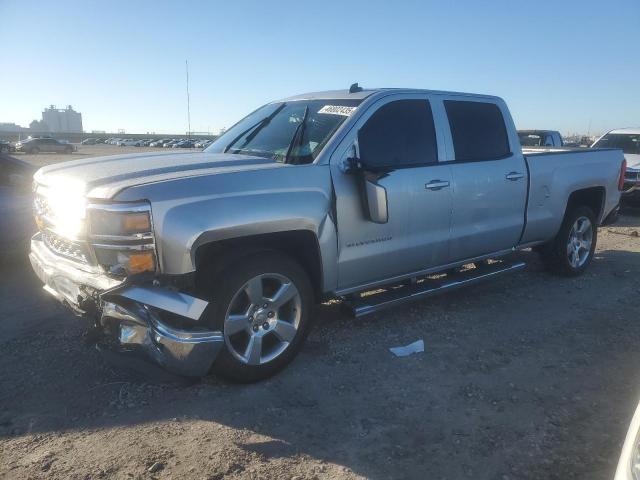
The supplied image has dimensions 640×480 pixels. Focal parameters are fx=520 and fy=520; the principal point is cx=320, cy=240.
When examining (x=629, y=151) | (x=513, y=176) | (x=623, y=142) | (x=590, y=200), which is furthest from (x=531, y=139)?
(x=513, y=176)

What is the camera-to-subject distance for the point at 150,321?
2.96m

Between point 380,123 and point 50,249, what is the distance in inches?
103

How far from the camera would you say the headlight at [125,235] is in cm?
289

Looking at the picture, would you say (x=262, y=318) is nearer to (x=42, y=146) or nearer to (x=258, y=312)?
(x=258, y=312)

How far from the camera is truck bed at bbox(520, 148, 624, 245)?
532cm

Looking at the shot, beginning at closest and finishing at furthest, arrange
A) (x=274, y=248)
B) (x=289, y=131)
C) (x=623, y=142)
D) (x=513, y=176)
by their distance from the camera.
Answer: (x=274, y=248) → (x=289, y=131) → (x=513, y=176) → (x=623, y=142)

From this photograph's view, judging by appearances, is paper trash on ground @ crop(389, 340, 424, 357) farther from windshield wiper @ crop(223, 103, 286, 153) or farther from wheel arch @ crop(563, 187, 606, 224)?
wheel arch @ crop(563, 187, 606, 224)

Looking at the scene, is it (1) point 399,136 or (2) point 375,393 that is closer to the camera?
(2) point 375,393

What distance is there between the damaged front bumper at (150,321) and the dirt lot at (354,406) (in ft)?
0.77

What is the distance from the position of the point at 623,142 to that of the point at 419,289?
10.1 m

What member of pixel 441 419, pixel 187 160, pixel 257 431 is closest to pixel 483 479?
pixel 441 419

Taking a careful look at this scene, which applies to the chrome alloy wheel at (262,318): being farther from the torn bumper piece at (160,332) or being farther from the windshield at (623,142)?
the windshield at (623,142)

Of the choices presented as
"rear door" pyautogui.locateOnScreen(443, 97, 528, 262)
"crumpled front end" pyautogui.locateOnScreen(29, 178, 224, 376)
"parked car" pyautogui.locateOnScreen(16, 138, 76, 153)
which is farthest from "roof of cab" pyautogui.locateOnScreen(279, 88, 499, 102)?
"parked car" pyautogui.locateOnScreen(16, 138, 76, 153)

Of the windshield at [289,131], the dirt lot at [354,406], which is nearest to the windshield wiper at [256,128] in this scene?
the windshield at [289,131]
